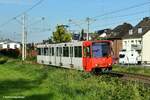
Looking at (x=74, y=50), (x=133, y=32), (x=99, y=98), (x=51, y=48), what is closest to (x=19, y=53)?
(x=133, y=32)

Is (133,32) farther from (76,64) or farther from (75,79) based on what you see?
(75,79)

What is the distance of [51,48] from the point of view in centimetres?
5022

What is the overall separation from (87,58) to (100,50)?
1223mm

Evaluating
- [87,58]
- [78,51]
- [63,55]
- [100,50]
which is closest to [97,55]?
[100,50]

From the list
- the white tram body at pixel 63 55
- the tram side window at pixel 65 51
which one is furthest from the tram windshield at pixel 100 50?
the tram side window at pixel 65 51

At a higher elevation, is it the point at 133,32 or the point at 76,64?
the point at 133,32

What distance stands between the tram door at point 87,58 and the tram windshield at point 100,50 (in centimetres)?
35

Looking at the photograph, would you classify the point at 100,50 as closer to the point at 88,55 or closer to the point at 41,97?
the point at 88,55

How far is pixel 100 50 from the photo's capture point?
35594 millimetres

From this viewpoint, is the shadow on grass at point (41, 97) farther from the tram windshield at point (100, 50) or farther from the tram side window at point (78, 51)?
the tram side window at point (78, 51)

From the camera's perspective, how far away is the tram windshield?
35219 mm

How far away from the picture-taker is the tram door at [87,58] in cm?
3522

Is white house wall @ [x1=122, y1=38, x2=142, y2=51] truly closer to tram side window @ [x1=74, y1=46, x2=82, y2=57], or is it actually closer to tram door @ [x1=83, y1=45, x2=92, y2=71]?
tram side window @ [x1=74, y1=46, x2=82, y2=57]

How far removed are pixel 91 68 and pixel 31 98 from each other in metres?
17.6
